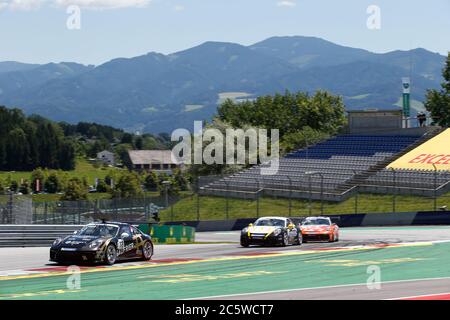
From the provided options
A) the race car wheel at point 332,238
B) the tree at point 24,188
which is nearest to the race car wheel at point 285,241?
the race car wheel at point 332,238

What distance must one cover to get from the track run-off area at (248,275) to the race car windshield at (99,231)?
0.87m

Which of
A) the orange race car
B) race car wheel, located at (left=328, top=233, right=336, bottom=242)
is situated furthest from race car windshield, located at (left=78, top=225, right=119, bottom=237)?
race car wheel, located at (left=328, top=233, right=336, bottom=242)

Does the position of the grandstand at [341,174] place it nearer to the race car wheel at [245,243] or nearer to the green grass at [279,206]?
the green grass at [279,206]

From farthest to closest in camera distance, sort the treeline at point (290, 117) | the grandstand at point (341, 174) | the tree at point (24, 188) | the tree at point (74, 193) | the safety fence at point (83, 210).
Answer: the tree at point (24, 188), the tree at point (74, 193), the treeline at point (290, 117), the grandstand at point (341, 174), the safety fence at point (83, 210)

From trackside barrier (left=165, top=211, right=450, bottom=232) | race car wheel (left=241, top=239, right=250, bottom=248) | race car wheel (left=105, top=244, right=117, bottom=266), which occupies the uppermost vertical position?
race car wheel (left=105, top=244, right=117, bottom=266)

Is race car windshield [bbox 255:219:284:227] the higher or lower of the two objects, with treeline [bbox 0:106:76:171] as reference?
lower

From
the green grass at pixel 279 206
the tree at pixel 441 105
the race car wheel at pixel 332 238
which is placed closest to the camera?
the race car wheel at pixel 332 238

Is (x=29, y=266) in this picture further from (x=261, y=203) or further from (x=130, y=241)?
(x=261, y=203)

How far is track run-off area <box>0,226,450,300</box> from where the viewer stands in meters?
15.5

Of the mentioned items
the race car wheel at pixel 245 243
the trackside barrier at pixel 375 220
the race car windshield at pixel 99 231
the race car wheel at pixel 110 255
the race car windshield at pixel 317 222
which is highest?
the race car windshield at pixel 99 231

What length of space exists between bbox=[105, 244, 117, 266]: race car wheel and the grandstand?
31.2 meters

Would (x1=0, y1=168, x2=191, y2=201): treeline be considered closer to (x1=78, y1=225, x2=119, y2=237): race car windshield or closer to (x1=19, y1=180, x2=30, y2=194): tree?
(x1=19, y1=180, x2=30, y2=194): tree

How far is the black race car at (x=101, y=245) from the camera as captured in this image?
22.0m
